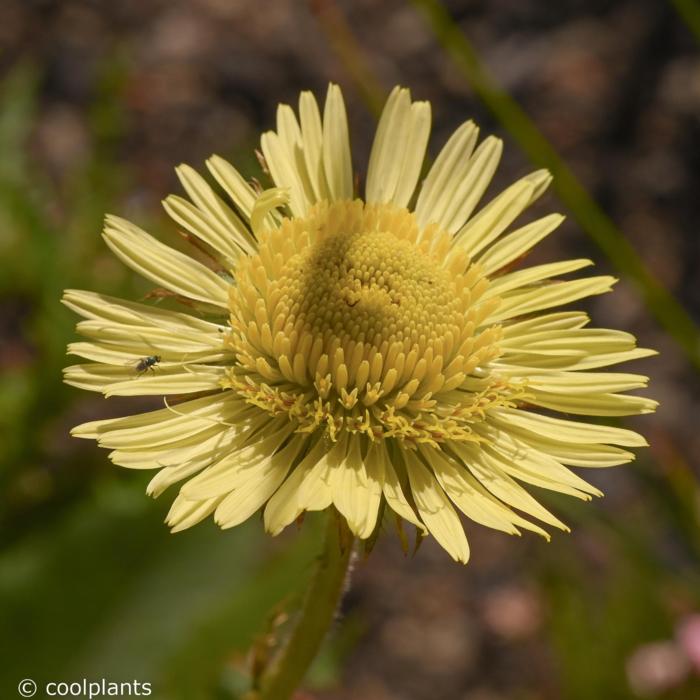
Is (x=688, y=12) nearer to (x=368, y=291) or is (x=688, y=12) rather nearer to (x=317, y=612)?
(x=368, y=291)

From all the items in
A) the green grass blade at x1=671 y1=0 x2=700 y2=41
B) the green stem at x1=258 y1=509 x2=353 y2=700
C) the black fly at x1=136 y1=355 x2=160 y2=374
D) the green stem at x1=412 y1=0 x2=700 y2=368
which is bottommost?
the green stem at x1=258 y1=509 x2=353 y2=700

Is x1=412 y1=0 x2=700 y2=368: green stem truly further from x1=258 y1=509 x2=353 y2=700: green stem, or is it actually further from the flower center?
x1=258 y1=509 x2=353 y2=700: green stem

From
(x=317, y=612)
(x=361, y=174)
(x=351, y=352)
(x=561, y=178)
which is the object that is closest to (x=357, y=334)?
(x=351, y=352)

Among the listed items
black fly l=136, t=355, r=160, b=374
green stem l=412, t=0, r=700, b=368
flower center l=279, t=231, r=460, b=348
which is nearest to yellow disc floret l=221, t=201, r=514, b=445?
flower center l=279, t=231, r=460, b=348

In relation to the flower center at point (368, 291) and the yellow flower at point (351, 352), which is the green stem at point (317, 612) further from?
the flower center at point (368, 291)

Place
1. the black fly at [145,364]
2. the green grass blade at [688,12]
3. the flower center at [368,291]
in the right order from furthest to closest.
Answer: the green grass blade at [688,12] → the flower center at [368,291] → the black fly at [145,364]

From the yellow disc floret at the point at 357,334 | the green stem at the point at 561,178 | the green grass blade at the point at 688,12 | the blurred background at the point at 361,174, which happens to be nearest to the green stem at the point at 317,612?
the blurred background at the point at 361,174
